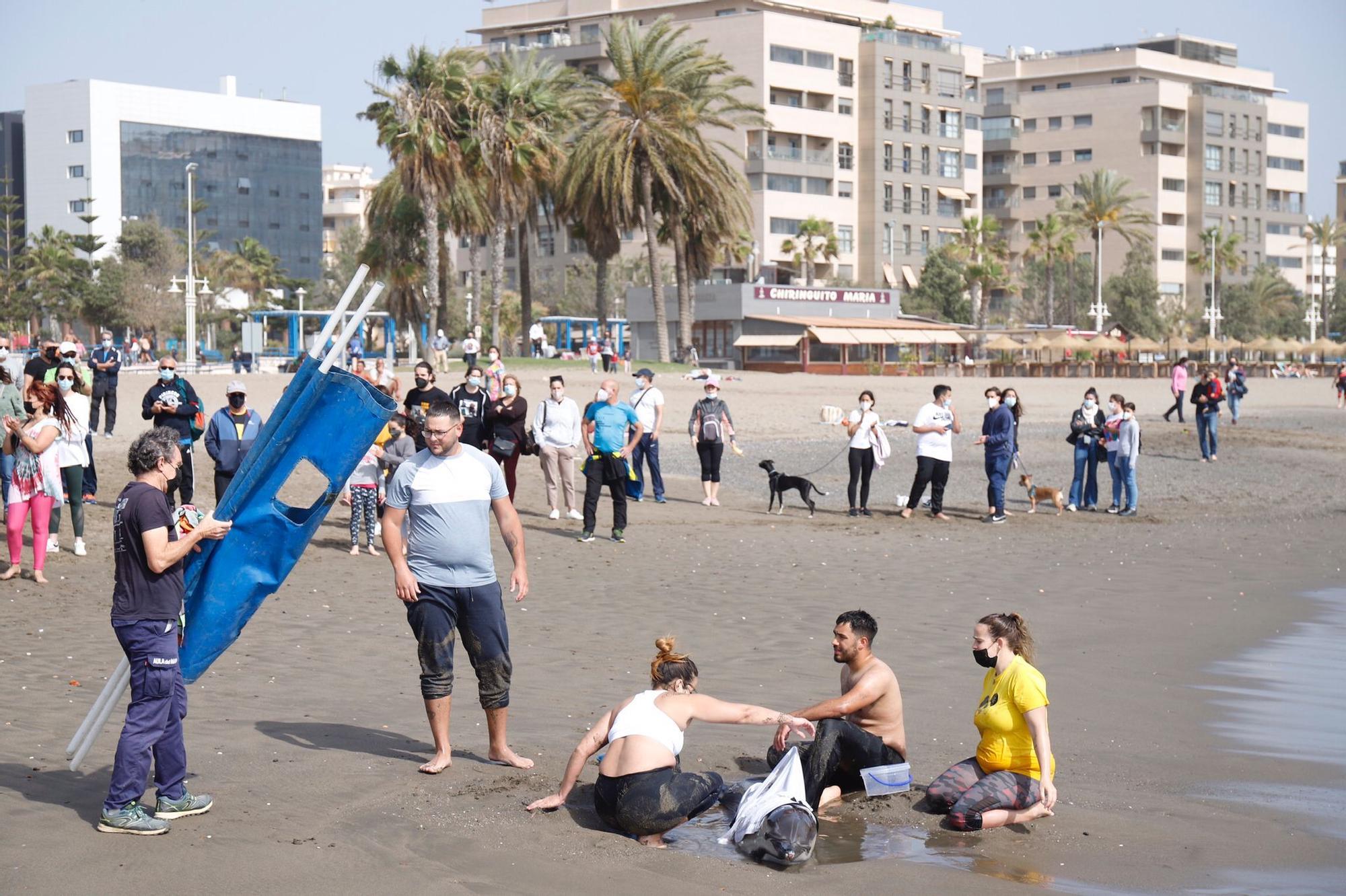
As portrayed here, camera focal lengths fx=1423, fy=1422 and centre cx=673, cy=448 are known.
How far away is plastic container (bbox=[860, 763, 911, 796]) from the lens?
677 cm

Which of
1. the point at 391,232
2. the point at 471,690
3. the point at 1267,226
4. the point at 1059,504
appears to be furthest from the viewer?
the point at 1267,226

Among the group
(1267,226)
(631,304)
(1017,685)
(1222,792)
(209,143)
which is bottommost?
(1222,792)

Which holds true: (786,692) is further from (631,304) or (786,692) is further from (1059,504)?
(631,304)

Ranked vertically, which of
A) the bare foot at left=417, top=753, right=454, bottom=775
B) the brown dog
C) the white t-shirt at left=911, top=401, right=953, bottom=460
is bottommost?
the bare foot at left=417, top=753, right=454, bottom=775

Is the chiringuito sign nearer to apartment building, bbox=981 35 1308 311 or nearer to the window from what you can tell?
the window

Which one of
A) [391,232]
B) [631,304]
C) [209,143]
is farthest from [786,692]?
[209,143]

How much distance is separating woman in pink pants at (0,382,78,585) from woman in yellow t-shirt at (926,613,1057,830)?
8.33 metres

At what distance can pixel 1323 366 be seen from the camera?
2995 inches

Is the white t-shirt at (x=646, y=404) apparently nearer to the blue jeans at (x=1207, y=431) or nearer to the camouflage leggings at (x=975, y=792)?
the camouflage leggings at (x=975, y=792)

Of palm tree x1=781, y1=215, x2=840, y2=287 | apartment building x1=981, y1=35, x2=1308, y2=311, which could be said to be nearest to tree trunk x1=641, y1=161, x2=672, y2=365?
palm tree x1=781, y1=215, x2=840, y2=287

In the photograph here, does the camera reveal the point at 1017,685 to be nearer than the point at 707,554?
Yes

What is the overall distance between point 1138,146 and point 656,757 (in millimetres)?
108004

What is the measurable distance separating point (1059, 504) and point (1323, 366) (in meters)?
64.6

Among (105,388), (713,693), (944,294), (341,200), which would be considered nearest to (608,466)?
(713,693)
